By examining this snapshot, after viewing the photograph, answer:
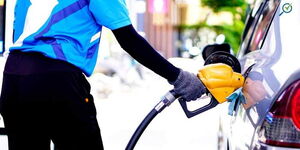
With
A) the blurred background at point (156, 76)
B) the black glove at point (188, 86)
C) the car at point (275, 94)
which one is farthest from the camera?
the blurred background at point (156, 76)

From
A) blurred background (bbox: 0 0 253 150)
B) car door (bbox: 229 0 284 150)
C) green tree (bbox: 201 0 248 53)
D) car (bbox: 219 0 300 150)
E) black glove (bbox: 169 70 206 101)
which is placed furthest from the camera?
green tree (bbox: 201 0 248 53)

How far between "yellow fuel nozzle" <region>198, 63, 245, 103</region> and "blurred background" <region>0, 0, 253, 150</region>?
1.98ft

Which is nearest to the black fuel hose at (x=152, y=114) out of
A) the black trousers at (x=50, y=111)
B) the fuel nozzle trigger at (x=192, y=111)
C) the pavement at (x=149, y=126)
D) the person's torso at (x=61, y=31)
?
the fuel nozzle trigger at (x=192, y=111)

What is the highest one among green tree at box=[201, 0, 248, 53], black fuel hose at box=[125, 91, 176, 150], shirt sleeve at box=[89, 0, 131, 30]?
shirt sleeve at box=[89, 0, 131, 30]

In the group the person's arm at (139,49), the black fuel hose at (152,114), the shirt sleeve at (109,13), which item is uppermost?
the shirt sleeve at (109,13)

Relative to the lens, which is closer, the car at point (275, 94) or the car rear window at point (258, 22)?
the car at point (275, 94)

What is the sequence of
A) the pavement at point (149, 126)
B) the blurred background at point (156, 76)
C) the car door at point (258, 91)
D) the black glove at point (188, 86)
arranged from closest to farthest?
the car door at point (258, 91) < the black glove at point (188, 86) < the blurred background at point (156, 76) < the pavement at point (149, 126)

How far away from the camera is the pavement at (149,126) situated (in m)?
7.19

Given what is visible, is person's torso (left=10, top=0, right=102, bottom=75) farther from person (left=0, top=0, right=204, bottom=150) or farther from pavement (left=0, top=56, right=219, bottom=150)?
pavement (left=0, top=56, right=219, bottom=150)

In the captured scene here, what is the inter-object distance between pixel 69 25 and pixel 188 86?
23.0 inches

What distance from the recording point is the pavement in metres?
7.19

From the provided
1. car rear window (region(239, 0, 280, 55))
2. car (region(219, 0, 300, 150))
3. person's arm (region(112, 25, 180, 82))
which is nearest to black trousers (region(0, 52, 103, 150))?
person's arm (region(112, 25, 180, 82))

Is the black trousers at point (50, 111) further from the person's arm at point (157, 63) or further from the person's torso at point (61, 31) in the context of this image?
the person's arm at point (157, 63)

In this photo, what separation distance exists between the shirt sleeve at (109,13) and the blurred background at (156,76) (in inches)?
25.0
